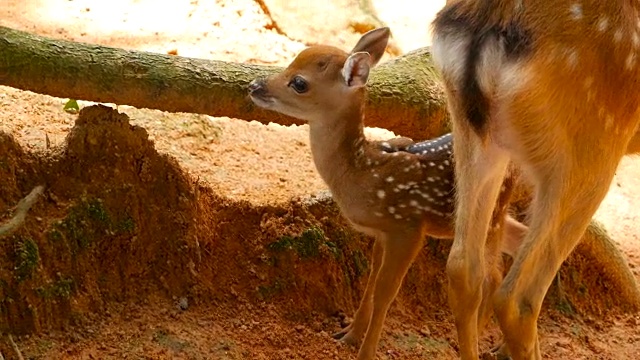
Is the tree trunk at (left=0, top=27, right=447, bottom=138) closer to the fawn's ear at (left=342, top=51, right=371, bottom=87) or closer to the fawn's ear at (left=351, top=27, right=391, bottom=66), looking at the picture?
the fawn's ear at (left=351, top=27, right=391, bottom=66)

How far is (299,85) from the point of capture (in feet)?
Result: 12.9

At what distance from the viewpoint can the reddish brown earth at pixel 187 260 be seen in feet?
12.4

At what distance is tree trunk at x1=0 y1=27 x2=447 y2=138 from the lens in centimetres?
367

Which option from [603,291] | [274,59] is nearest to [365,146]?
[603,291]

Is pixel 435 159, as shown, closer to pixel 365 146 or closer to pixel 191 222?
pixel 365 146

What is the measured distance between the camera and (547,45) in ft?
10.1

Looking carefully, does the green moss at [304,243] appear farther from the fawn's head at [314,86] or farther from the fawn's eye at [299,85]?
the fawn's eye at [299,85]

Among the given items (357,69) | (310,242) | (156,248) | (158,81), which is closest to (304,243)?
(310,242)

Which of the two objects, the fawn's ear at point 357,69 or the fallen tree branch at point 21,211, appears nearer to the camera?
the fallen tree branch at point 21,211

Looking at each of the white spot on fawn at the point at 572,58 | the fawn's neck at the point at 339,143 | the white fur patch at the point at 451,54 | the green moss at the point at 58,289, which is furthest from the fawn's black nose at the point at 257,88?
the white spot on fawn at the point at 572,58

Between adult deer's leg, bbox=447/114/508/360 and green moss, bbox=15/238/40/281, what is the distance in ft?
5.14

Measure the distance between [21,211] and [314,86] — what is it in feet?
4.08

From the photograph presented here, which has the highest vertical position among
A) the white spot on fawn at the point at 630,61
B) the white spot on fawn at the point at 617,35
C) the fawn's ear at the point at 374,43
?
the fawn's ear at the point at 374,43

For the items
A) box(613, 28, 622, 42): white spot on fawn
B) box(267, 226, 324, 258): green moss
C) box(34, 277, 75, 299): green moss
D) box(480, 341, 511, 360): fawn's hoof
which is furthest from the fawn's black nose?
box(480, 341, 511, 360): fawn's hoof
